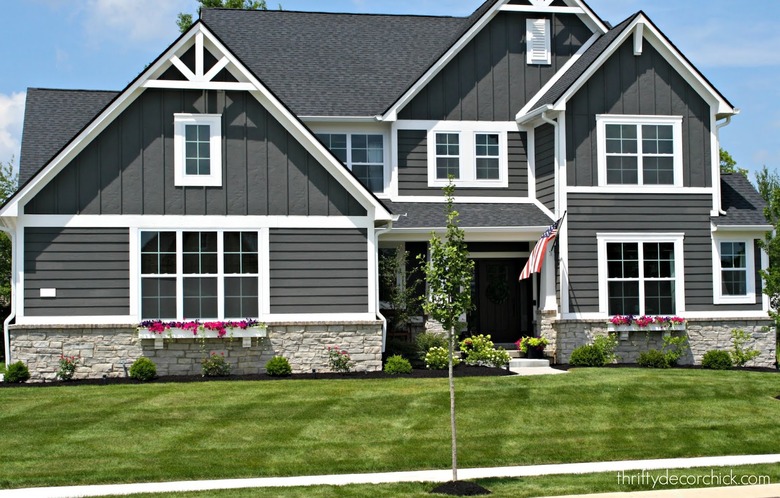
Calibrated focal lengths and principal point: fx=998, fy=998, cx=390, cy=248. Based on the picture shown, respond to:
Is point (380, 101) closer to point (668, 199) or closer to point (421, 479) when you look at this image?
point (668, 199)

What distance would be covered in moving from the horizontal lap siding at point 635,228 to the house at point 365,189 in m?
0.05

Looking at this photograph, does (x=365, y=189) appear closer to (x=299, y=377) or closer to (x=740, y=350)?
(x=299, y=377)

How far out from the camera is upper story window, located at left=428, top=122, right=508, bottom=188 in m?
23.6

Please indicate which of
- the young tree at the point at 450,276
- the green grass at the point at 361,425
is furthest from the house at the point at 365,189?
the young tree at the point at 450,276

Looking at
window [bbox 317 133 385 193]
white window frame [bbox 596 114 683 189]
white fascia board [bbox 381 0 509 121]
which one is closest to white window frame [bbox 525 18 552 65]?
white fascia board [bbox 381 0 509 121]

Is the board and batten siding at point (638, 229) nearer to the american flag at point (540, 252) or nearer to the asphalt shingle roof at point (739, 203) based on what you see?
the american flag at point (540, 252)

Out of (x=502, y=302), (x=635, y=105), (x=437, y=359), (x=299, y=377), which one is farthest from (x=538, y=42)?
(x=299, y=377)

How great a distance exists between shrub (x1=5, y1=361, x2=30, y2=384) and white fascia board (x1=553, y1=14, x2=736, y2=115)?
1226 cm

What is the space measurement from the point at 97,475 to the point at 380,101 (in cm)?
1380

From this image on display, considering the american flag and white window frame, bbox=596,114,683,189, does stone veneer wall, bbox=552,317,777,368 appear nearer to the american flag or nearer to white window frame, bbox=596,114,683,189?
the american flag

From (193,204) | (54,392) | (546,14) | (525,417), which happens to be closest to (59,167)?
(193,204)

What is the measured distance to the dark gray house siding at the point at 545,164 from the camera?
22.7 meters

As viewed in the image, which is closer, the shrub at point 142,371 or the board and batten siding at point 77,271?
the shrub at point 142,371

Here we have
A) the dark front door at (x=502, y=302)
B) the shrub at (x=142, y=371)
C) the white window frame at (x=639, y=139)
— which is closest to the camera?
the shrub at (x=142, y=371)
